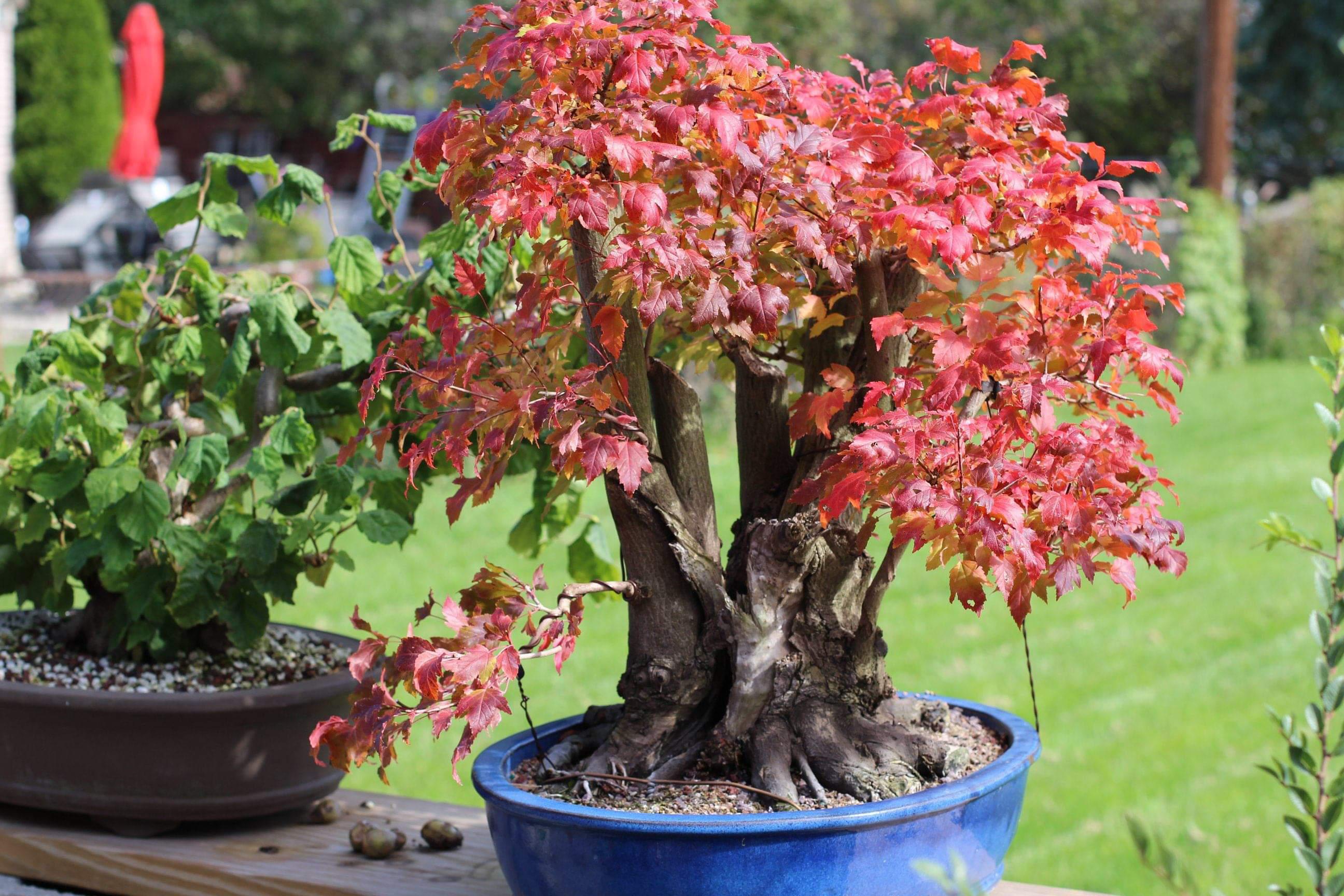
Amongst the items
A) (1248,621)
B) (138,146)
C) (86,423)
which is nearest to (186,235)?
(138,146)

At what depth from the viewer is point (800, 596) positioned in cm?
141

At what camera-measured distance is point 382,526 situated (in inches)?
67.4

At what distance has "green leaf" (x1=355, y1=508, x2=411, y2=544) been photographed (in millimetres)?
1699

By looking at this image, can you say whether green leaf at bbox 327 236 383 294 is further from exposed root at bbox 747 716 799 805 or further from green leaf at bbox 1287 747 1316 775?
green leaf at bbox 1287 747 1316 775

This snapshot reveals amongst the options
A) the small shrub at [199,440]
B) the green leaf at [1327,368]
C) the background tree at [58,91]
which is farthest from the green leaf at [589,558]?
the background tree at [58,91]

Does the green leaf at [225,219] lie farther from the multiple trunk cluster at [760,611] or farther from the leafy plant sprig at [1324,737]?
the leafy plant sprig at [1324,737]

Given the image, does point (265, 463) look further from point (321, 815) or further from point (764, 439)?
point (764, 439)

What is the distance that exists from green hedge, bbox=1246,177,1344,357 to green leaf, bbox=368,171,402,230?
33.0 ft

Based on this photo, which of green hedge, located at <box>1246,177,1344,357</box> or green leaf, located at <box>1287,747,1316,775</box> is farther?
green hedge, located at <box>1246,177,1344,357</box>

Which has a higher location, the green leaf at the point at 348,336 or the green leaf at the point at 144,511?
the green leaf at the point at 348,336

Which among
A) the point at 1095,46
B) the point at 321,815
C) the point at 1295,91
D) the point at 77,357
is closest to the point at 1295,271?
the point at 1095,46

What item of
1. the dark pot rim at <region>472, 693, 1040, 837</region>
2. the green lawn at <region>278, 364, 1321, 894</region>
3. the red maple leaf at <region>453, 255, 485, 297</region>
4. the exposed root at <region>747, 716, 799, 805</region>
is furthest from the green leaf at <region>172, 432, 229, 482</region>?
the green lawn at <region>278, 364, 1321, 894</region>

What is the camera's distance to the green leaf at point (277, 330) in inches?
66.6

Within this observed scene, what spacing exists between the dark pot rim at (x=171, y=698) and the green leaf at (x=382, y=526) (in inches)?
7.9
